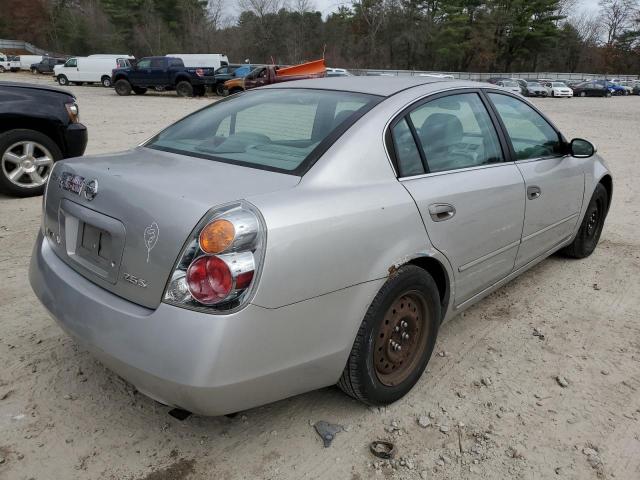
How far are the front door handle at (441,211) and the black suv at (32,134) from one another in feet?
16.2

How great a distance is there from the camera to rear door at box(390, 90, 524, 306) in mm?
2529

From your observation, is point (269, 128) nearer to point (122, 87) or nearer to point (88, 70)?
point (122, 87)

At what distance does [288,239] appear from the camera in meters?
1.89

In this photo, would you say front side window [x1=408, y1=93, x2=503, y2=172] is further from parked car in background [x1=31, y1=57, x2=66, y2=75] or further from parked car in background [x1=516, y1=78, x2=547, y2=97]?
parked car in background [x1=31, y1=57, x2=66, y2=75]

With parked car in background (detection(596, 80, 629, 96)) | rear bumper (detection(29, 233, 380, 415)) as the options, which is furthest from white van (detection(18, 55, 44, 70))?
rear bumper (detection(29, 233, 380, 415))

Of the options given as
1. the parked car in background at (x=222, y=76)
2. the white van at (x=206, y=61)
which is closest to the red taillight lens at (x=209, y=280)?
the parked car in background at (x=222, y=76)

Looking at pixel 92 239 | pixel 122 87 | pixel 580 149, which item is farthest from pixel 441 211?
pixel 122 87

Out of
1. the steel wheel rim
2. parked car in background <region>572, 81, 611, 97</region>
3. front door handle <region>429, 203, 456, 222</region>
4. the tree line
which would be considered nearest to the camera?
front door handle <region>429, 203, 456, 222</region>

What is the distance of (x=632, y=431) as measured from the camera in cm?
242

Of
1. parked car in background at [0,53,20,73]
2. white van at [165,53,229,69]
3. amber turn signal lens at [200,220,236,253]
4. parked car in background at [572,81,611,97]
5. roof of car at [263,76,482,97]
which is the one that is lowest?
parked car in background at [0,53,20,73]

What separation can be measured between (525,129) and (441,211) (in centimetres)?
144

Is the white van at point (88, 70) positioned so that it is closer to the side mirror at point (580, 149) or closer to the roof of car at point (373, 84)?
the roof of car at point (373, 84)

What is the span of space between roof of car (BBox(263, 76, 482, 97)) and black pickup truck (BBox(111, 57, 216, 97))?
79.5ft

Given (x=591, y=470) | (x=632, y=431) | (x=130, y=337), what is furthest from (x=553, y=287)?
(x=130, y=337)
